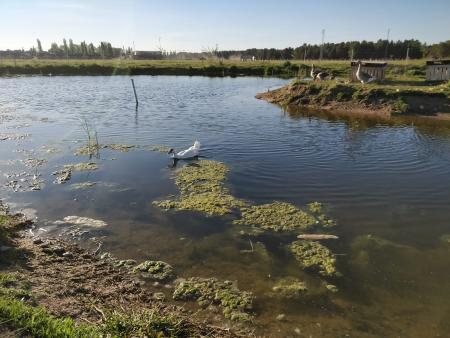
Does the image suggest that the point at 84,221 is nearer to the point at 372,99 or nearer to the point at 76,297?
the point at 76,297

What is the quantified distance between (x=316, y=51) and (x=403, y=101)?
77605mm

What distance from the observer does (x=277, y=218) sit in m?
11.3

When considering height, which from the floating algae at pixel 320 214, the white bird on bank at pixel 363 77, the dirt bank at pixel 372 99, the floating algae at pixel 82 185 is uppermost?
the white bird on bank at pixel 363 77

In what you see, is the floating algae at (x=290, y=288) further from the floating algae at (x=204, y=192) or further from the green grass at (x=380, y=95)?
the green grass at (x=380, y=95)

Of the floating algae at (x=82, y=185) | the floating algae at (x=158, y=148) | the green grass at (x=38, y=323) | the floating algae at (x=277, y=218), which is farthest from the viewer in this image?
the floating algae at (x=158, y=148)

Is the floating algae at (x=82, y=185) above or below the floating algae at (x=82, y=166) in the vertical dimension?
below

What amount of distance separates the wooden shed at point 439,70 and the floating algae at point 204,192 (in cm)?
2586

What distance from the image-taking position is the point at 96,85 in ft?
164

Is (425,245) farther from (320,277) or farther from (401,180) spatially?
(401,180)

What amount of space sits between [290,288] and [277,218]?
329 cm

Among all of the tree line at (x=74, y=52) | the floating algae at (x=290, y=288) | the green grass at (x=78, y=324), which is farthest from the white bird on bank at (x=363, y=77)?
the tree line at (x=74, y=52)

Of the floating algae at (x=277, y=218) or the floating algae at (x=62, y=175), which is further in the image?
the floating algae at (x=62, y=175)

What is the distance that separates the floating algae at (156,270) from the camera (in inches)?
335

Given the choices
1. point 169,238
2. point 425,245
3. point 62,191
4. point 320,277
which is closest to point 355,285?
point 320,277
